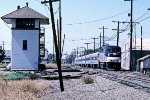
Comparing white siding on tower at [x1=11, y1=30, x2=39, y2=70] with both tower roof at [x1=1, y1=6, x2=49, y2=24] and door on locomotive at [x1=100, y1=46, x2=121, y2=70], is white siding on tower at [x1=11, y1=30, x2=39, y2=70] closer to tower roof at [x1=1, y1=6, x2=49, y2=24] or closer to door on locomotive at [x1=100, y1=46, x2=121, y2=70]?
tower roof at [x1=1, y1=6, x2=49, y2=24]

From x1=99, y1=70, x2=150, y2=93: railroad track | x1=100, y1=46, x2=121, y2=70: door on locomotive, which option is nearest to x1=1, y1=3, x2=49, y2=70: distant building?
x1=100, y1=46, x2=121, y2=70: door on locomotive

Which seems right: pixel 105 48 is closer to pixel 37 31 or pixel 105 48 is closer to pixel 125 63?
pixel 37 31

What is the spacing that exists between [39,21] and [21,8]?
13.7ft

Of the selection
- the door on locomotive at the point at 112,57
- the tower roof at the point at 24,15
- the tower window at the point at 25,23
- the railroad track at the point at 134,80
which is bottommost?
the railroad track at the point at 134,80

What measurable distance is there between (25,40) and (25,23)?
2.49 meters

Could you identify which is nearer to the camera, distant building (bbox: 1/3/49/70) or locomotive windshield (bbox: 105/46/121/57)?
distant building (bbox: 1/3/49/70)

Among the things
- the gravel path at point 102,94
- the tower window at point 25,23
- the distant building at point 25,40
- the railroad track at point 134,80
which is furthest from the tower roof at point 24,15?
the gravel path at point 102,94

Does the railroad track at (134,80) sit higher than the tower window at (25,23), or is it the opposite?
the tower window at (25,23)

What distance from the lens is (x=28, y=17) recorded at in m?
54.0

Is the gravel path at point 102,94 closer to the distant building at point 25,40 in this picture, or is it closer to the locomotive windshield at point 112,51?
the distant building at point 25,40

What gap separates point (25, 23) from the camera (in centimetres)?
5484

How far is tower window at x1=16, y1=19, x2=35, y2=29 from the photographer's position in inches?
2140

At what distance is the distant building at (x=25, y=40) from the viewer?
53781 millimetres

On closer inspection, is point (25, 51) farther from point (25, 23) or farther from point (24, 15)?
point (24, 15)
